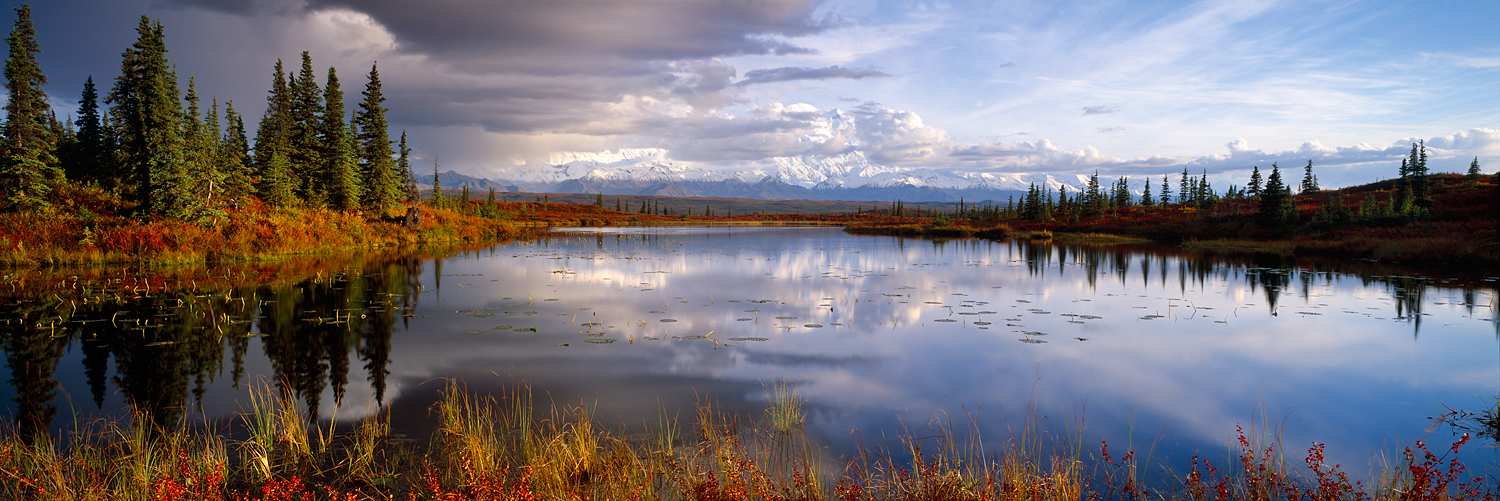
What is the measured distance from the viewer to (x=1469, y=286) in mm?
24156

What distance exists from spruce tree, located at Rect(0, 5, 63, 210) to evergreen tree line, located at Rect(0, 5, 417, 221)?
48 millimetres

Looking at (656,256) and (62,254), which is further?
(656,256)

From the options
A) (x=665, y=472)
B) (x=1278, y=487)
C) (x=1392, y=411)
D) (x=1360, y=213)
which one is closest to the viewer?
(x=1278, y=487)

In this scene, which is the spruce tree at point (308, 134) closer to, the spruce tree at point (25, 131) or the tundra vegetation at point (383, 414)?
the tundra vegetation at point (383, 414)

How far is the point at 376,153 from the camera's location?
48.2 meters

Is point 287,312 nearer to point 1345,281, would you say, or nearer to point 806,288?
point 806,288

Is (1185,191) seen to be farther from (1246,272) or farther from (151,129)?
(151,129)

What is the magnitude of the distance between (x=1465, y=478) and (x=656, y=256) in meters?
36.1

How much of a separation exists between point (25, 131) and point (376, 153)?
774 inches

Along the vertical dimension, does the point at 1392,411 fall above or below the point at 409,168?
below

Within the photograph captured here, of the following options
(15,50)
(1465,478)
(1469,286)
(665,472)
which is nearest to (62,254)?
(15,50)

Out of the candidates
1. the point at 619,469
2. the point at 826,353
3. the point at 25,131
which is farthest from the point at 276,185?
the point at 619,469

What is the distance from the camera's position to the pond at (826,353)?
9312 mm

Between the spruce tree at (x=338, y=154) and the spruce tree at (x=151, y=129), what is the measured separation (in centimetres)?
1070
